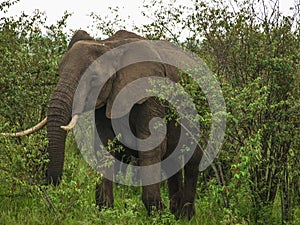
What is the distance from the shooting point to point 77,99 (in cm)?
553

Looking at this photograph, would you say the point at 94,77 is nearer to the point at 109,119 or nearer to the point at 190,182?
the point at 109,119

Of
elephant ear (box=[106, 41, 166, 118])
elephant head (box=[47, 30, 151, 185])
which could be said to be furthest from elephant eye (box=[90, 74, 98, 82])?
elephant ear (box=[106, 41, 166, 118])

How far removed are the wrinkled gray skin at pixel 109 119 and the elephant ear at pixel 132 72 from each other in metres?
0.01

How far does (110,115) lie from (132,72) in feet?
1.76

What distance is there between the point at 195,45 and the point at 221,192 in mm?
2627

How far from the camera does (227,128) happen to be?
5172 mm

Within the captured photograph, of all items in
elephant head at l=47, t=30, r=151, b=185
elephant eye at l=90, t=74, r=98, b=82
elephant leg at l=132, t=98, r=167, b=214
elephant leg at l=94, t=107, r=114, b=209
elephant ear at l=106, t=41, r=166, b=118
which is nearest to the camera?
elephant head at l=47, t=30, r=151, b=185

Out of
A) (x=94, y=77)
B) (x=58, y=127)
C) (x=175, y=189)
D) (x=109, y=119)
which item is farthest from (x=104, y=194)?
(x=94, y=77)

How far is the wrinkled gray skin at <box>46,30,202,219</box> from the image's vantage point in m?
5.31

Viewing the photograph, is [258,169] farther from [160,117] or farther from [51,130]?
[51,130]

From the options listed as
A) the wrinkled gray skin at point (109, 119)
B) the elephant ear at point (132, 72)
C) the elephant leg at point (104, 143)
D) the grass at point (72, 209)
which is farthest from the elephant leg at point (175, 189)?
the elephant ear at point (132, 72)

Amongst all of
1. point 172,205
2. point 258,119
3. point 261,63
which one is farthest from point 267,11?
point 172,205

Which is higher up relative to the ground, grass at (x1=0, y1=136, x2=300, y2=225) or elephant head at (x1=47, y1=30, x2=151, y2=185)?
elephant head at (x1=47, y1=30, x2=151, y2=185)

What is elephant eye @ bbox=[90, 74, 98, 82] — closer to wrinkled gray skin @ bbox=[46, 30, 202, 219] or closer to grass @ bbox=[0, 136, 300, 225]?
wrinkled gray skin @ bbox=[46, 30, 202, 219]
